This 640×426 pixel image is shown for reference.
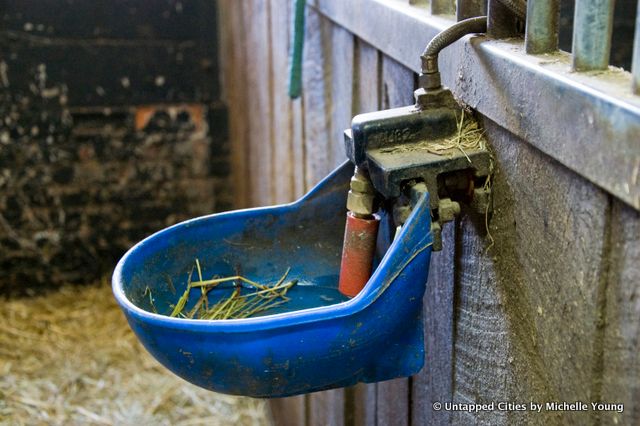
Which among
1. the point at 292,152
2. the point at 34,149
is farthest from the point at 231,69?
the point at 292,152

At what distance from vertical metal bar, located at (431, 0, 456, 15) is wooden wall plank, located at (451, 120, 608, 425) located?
243 millimetres

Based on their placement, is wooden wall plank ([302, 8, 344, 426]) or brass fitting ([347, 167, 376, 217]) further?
wooden wall plank ([302, 8, 344, 426])

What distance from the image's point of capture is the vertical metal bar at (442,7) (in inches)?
41.8

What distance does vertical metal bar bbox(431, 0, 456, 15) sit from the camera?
3.48ft

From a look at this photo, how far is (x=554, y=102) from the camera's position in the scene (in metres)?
0.69

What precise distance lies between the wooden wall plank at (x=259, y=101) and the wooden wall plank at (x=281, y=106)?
8 cm

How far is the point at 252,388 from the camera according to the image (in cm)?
90

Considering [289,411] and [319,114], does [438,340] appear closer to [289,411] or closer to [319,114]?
[319,114]

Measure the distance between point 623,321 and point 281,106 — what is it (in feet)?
5.74

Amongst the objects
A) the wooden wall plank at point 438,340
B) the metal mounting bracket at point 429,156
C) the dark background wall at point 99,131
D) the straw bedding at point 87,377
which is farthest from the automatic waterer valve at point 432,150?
the dark background wall at point 99,131

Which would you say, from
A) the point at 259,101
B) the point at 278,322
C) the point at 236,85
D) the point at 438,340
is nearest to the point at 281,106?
the point at 259,101

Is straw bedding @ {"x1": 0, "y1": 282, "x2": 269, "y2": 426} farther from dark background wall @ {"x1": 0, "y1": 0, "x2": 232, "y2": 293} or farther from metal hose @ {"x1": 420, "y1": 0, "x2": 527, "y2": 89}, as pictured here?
metal hose @ {"x1": 420, "y1": 0, "x2": 527, "y2": 89}

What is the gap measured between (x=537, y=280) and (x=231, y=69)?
2.73m

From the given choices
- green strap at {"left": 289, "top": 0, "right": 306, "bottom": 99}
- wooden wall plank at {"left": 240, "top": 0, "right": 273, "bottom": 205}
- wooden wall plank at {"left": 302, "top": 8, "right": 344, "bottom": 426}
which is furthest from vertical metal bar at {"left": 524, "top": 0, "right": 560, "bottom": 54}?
wooden wall plank at {"left": 240, "top": 0, "right": 273, "bottom": 205}
